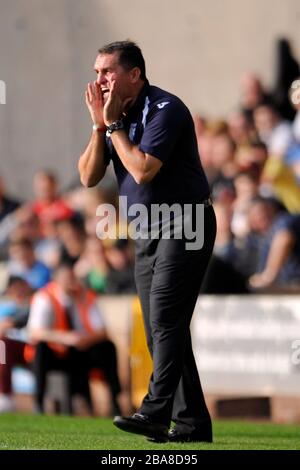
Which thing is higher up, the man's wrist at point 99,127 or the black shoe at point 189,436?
the man's wrist at point 99,127

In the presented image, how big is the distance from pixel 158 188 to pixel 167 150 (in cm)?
25

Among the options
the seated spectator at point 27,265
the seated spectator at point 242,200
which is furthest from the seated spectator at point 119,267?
the seated spectator at point 242,200

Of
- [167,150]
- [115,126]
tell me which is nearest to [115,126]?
[115,126]

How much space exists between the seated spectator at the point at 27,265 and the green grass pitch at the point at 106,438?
343cm

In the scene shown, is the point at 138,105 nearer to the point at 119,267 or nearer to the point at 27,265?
the point at 119,267

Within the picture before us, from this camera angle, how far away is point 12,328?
13.0 m

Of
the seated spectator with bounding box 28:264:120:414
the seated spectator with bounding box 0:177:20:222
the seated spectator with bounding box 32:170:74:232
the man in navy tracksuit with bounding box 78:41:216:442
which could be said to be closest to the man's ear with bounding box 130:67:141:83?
the man in navy tracksuit with bounding box 78:41:216:442

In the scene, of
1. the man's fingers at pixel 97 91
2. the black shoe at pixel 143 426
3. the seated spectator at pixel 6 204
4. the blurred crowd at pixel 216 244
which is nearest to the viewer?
the black shoe at pixel 143 426

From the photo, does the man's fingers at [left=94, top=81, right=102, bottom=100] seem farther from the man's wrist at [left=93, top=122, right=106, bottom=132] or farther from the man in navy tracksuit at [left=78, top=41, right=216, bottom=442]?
the man's wrist at [left=93, top=122, right=106, bottom=132]

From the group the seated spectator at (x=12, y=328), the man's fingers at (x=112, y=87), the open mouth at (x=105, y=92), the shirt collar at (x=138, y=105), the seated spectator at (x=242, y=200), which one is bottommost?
the seated spectator at (x=12, y=328)

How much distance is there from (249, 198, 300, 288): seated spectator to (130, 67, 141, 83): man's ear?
538cm

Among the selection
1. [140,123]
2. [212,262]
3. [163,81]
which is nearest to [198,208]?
[140,123]

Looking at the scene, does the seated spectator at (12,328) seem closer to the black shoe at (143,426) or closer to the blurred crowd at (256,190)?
the blurred crowd at (256,190)

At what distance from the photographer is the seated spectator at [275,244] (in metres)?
12.2
